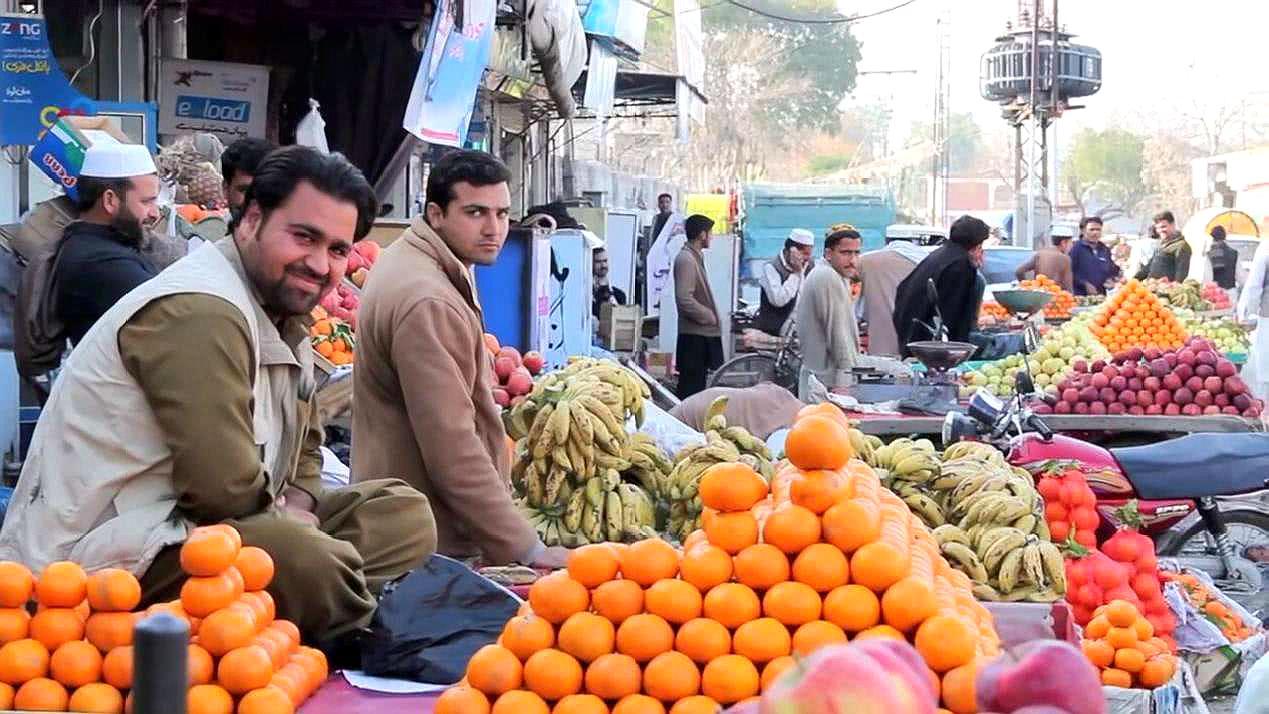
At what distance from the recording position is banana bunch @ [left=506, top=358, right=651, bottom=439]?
5.95m

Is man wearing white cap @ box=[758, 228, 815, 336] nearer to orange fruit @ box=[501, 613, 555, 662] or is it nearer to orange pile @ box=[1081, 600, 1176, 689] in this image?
orange pile @ box=[1081, 600, 1176, 689]

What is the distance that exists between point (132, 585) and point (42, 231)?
163 inches

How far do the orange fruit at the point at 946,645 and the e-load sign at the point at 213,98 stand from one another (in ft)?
29.9

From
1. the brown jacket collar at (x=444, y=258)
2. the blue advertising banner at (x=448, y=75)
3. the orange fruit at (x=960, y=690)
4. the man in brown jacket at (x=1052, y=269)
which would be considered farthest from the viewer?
the man in brown jacket at (x=1052, y=269)

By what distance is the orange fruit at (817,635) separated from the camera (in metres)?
3.12

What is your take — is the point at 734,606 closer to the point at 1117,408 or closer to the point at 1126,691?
the point at 1126,691

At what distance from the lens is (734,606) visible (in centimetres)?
319

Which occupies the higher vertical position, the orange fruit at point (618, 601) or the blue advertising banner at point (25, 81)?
the blue advertising banner at point (25, 81)

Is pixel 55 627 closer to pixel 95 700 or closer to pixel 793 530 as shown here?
pixel 95 700

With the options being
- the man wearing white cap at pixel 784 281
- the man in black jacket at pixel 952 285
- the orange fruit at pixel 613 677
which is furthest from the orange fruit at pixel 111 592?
the man wearing white cap at pixel 784 281

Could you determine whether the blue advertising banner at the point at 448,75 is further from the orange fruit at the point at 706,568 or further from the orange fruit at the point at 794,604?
the orange fruit at the point at 794,604

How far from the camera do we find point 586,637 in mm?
3180

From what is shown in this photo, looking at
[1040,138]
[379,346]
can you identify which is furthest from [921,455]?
[1040,138]

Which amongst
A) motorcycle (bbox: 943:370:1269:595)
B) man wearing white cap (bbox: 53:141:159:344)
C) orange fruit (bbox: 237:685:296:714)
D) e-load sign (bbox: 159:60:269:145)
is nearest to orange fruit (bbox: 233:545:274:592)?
orange fruit (bbox: 237:685:296:714)
